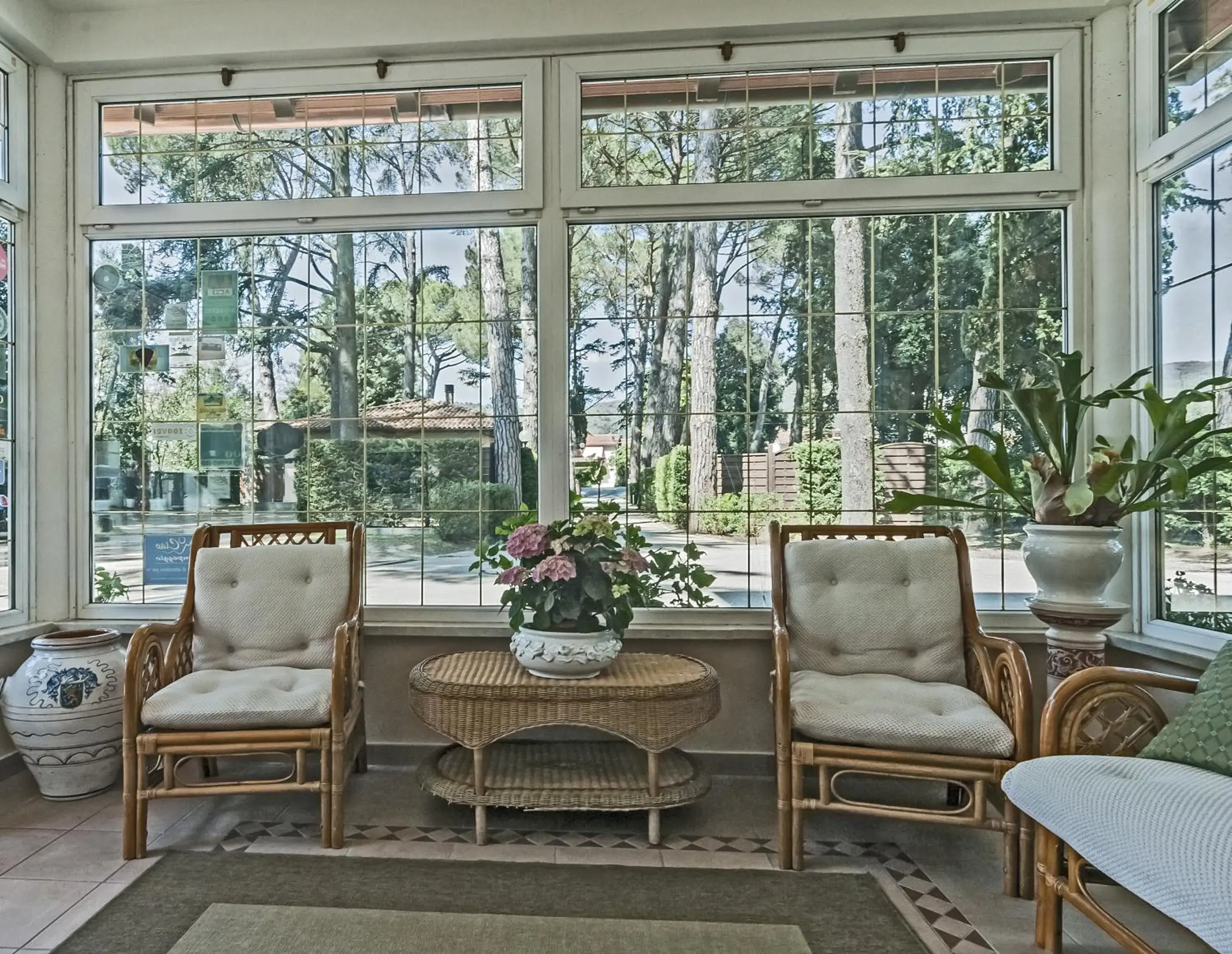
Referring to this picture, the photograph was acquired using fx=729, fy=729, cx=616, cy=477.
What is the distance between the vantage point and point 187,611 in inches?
108

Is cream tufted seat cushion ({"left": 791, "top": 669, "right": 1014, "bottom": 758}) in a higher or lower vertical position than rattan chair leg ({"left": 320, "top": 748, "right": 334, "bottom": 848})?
higher

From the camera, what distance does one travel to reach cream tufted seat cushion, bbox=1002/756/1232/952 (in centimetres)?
134

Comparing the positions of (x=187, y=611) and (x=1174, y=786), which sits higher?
(x=187, y=611)

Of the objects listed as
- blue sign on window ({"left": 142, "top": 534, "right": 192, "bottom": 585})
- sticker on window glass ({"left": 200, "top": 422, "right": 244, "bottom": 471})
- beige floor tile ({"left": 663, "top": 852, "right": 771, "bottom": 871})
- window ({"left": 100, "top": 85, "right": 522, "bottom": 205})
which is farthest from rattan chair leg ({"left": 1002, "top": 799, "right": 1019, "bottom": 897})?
blue sign on window ({"left": 142, "top": 534, "right": 192, "bottom": 585})

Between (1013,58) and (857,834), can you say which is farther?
(1013,58)

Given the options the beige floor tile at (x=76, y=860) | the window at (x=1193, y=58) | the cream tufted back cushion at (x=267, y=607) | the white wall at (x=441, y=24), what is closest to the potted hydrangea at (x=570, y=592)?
the cream tufted back cushion at (x=267, y=607)

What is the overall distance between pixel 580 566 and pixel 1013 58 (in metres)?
2.72

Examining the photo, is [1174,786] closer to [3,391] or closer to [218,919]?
[218,919]

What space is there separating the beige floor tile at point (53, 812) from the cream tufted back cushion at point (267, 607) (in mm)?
612

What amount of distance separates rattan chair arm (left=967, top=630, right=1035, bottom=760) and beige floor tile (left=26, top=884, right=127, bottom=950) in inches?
102

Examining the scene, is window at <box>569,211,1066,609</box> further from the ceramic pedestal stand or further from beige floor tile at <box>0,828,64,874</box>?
beige floor tile at <box>0,828,64,874</box>

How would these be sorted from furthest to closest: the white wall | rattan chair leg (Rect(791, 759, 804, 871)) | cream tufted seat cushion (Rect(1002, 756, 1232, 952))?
the white wall, rattan chair leg (Rect(791, 759, 804, 871)), cream tufted seat cushion (Rect(1002, 756, 1232, 952))

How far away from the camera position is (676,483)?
3.09 metres

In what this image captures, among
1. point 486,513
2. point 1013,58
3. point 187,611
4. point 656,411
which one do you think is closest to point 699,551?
point 656,411
